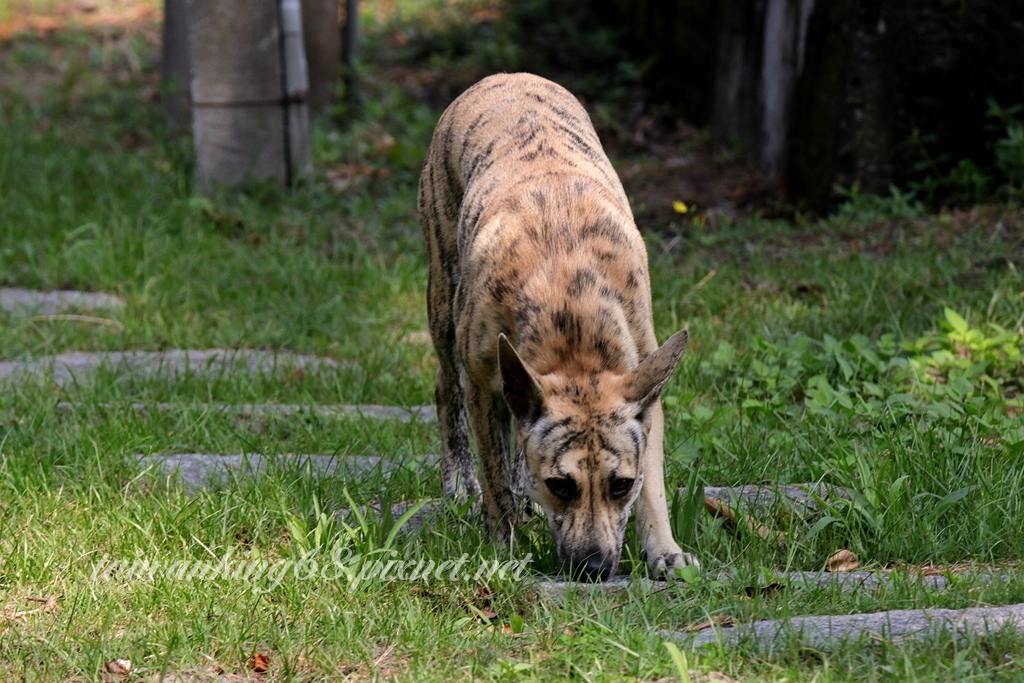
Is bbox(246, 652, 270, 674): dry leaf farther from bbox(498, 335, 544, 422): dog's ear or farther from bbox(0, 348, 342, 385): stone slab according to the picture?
bbox(0, 348, 342, 385): stone slab

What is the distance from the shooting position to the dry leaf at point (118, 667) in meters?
3.76

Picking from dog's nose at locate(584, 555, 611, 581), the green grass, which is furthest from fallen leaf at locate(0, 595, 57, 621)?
dog's nose at locate(584, 555, 611, 581)

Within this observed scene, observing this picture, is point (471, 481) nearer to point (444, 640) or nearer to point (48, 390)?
point (444, 640)

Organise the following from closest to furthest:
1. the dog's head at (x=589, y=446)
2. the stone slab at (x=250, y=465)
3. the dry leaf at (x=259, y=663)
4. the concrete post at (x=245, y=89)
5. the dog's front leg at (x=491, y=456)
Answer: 1. the dry leaf at (x=259, y=663)
2. the dog's head at (x=589, y=446)
3. the dog's front leg at (x=491, y=456)
4. the stone slab at (x=250, y=465)
5. the concrete post at (x=245, y=89)

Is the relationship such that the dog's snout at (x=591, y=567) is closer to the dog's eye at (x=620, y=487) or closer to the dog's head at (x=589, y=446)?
the dog's head at (x=589, y=446)

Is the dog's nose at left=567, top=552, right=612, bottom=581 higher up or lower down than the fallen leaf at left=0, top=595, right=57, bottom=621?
higher up

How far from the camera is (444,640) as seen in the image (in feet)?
12.8

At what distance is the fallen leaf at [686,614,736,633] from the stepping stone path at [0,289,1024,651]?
7 centimetres

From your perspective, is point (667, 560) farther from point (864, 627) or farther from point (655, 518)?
point (864, 627)

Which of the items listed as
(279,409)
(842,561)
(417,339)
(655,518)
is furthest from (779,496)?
(417,339)

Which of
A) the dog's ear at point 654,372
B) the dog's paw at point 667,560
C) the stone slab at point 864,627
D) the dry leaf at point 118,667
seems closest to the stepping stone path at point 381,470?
the stone slab at point 864,627

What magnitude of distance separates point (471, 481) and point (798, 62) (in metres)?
5.43

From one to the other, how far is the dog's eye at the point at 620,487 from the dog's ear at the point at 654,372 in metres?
0.25

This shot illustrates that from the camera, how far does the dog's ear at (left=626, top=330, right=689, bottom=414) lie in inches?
165
